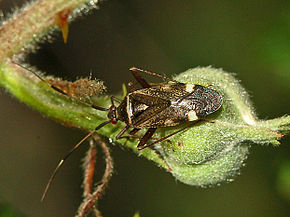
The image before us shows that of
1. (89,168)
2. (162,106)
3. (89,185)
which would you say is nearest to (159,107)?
(162,106)

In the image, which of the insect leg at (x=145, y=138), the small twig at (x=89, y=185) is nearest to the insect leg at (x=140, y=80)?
the insect leg at (x=145, y=138)

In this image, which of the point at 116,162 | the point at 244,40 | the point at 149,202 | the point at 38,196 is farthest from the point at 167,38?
the point at 38,196

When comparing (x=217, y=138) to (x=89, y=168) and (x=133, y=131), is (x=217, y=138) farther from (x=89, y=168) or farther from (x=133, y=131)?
(x=89, y=168)

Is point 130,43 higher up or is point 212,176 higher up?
point 130,43

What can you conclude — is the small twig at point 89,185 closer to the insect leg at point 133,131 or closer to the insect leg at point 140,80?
→ the insect leg at point 133,131

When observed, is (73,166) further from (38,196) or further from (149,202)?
(149,202)

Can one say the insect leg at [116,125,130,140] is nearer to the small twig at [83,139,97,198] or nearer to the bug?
the bug

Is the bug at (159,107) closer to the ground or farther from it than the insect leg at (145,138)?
farther from it
